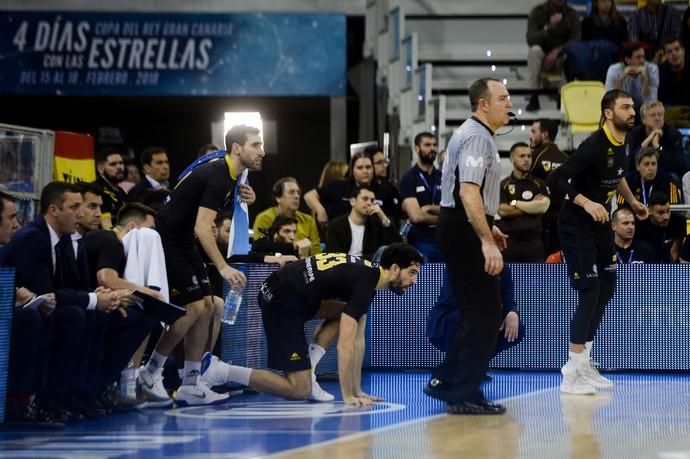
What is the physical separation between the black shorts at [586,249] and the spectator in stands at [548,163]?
278 centimetres

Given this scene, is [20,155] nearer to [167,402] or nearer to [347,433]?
[167,402]

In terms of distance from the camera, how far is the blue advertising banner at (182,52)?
16500 millimetres

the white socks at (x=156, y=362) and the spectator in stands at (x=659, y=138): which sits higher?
the spectator in stands at (x=659, y=138)

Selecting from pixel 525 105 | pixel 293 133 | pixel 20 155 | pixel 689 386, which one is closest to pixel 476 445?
pixel 689 386

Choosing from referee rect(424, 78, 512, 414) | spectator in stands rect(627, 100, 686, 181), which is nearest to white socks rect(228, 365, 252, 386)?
referee rect(424, 78, 512, 414)

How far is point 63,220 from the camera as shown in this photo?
7258mm

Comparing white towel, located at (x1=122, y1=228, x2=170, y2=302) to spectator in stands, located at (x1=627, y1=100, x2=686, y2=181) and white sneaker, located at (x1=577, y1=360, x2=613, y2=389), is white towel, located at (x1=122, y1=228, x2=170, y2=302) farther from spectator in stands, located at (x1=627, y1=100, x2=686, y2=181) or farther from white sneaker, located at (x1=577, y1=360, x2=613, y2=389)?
spectator in stands, located at (x1=627, y1=100, x2=686, y2=181)

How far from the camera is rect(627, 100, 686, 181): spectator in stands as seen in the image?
41.2 ft

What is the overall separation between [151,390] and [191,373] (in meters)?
0.28

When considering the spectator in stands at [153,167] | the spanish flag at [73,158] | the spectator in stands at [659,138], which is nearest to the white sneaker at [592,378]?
the spectator in stands at [153,167]

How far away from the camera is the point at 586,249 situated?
8477 mm

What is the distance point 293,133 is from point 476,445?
559 inches

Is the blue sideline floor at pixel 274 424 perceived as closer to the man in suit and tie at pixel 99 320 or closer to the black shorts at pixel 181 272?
the man in suit and tie at pixel 99 320

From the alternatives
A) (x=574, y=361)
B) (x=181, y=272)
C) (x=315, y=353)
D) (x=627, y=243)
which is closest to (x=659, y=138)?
(x=627, y=243)
